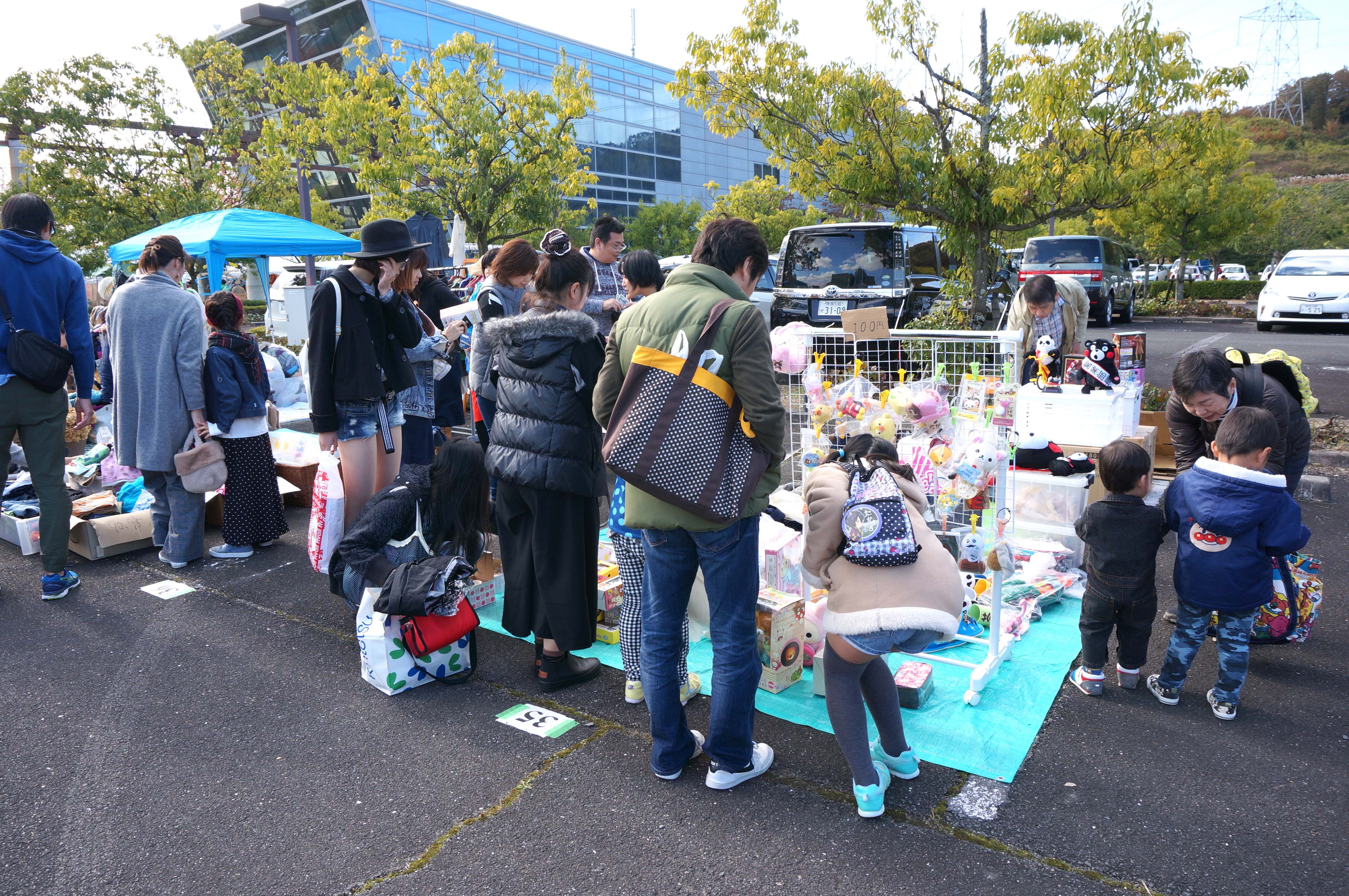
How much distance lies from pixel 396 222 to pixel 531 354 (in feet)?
5.15

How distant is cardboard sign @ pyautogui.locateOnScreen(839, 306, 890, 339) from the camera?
417 cm

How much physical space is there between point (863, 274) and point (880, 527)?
7.86 metres

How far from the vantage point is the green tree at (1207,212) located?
18547 mm

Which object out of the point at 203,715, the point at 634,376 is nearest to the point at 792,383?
the point at 634,376

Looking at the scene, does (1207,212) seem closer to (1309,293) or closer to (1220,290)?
(1220,290)

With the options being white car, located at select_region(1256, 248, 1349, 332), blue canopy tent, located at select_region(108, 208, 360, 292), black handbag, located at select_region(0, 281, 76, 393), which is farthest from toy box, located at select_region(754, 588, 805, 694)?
white car, located at select_region(1256, 248, 1349, 332)

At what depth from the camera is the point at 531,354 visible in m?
3.15

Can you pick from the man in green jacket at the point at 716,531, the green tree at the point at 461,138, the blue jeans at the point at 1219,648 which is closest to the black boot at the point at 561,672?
the man in green jacket at the point at 716,531

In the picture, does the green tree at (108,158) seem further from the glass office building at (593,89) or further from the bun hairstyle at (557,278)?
the bun hairstyle at (557,278)

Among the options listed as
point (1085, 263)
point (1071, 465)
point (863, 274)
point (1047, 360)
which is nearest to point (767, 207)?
point (1085, 263)

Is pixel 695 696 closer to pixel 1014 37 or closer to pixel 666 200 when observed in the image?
pixel 1014 37

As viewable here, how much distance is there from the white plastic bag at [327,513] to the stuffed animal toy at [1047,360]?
4.18 metres

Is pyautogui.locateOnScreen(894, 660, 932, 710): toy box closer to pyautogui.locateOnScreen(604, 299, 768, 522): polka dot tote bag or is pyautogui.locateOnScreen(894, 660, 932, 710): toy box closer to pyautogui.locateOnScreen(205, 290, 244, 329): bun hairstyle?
pyautogui.locateOnScreen(604, 299, 768, 522): polka dot tote bag

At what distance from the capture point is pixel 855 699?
2.48 meters
